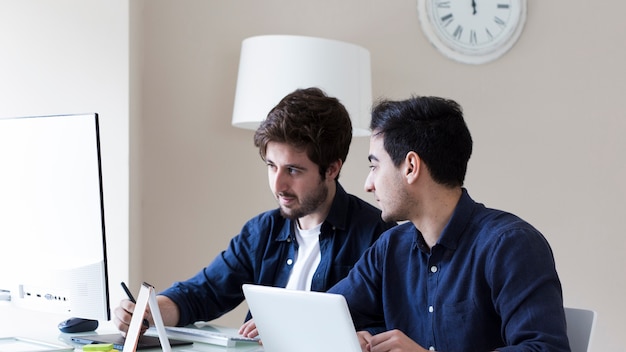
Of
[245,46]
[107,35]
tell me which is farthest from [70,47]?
[245,46]

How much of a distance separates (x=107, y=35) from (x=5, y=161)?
125 centimetres

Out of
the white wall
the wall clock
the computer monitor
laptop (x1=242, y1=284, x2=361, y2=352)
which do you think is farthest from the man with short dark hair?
the wall clock

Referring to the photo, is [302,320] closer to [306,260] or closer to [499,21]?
[306,260]

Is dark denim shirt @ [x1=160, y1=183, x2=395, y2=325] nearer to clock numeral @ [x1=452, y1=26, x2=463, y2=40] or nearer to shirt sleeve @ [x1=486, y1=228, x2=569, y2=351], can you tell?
→ shirt sleeve @ [x1=486, y1=228, x2=569, y2=351]

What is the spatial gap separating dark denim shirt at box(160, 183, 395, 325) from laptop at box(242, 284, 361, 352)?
554 millimetres

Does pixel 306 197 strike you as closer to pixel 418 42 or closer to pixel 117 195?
pixel 117 195

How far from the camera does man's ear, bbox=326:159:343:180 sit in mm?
2179

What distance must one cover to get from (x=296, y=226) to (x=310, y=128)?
0.28 metres

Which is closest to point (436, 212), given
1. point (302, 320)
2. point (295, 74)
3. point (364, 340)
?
point (364, 340)

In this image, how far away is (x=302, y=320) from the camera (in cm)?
147

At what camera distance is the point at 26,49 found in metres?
2.97

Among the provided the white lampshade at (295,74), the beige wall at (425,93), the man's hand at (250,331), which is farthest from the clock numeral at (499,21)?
the man's hand at (250,331)

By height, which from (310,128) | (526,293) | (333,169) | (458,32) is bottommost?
(526,293)

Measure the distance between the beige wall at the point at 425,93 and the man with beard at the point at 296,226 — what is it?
121 cm
